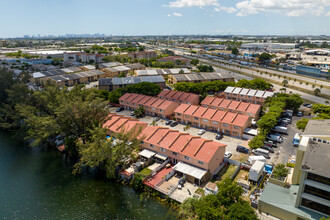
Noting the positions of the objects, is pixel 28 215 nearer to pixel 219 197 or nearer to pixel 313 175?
pixel 219 197

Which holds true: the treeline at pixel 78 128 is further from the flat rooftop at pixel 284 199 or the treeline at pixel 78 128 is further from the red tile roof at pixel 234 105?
the red tile roof at pixel 234 105

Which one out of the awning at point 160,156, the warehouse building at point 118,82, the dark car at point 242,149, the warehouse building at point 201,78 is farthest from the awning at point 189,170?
the warehouse building at point 201,78

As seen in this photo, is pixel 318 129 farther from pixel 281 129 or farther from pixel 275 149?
pixel 281 129

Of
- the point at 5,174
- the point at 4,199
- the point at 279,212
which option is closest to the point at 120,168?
the point at 4,199

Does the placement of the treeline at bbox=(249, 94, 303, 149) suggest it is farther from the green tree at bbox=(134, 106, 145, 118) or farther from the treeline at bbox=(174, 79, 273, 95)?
the green tree at bbox=(134, 106, 145, 118)

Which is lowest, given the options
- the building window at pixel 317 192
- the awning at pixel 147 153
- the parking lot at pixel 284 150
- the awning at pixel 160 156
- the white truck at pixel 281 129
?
A: the parking lot at pixel 284 150

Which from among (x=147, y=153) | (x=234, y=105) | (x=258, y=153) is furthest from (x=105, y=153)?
(x=234, y=105)
